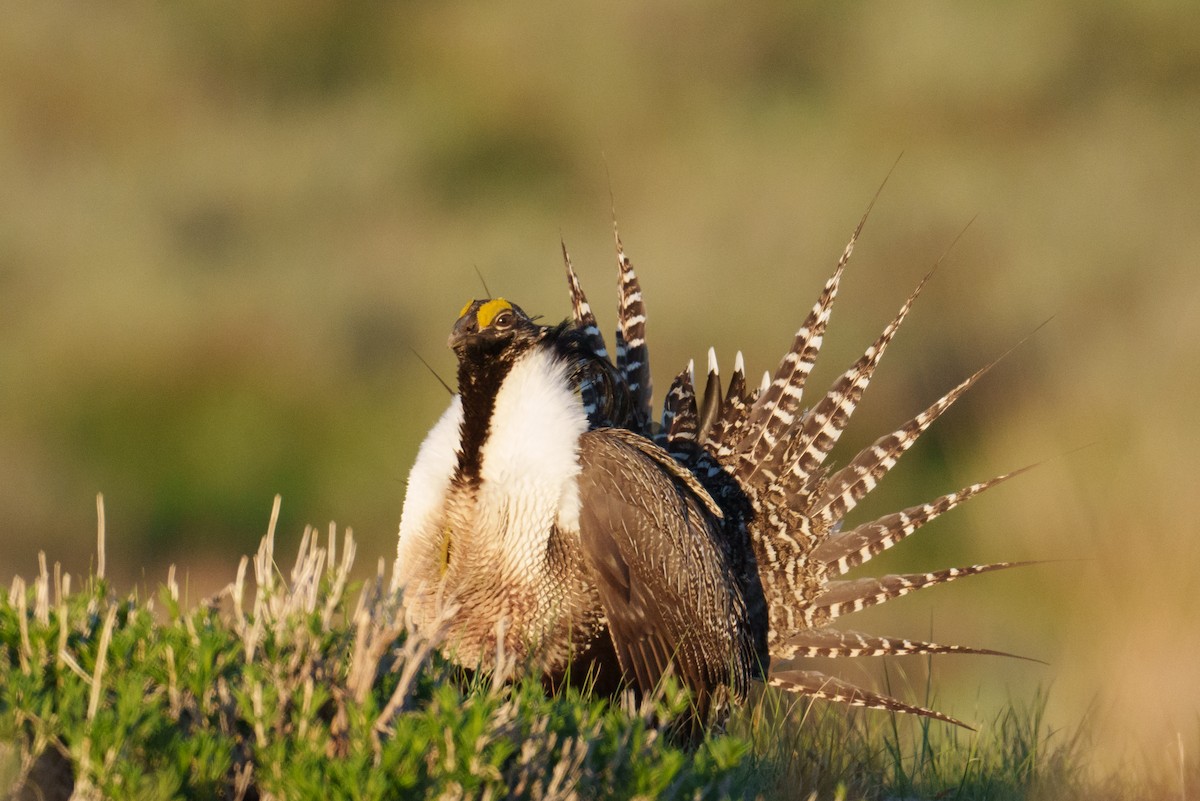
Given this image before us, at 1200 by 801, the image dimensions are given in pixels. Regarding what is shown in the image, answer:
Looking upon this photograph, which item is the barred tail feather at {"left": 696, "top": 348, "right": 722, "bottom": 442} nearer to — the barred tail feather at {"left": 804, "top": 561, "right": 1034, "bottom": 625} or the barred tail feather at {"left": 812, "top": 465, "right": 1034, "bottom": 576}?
the barred tail feather at {"left": 812, "top": 465, "right": 1034, "bottom": 576}

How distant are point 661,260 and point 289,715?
31.9 ft

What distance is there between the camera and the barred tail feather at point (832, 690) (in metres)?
4.20

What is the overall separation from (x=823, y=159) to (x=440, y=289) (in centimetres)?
393

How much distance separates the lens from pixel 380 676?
2.51 meters

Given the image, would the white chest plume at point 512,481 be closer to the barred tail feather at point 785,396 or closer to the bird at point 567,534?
the bird at point 567,534

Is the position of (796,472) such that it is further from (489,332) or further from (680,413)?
(489,332)

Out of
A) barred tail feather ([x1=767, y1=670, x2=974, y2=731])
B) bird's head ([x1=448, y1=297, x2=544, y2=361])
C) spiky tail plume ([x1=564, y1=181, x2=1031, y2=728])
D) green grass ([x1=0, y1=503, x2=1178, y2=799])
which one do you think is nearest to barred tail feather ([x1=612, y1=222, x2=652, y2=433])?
spiky tail plume ([x1=564, y1=181, x2=1031, y2=728])

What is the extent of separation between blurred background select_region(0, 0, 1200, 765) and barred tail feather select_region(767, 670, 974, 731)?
60 cm

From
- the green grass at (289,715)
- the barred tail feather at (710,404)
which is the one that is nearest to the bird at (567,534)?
the barred tail feather at (710,404)

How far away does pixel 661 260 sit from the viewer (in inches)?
472

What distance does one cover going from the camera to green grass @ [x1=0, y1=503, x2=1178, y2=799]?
2.17 meters

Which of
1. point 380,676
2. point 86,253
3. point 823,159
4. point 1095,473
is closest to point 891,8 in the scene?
point 823,159

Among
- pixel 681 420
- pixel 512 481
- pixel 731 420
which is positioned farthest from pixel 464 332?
pixel 731 420

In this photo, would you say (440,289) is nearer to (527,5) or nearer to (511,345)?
(527,5)
